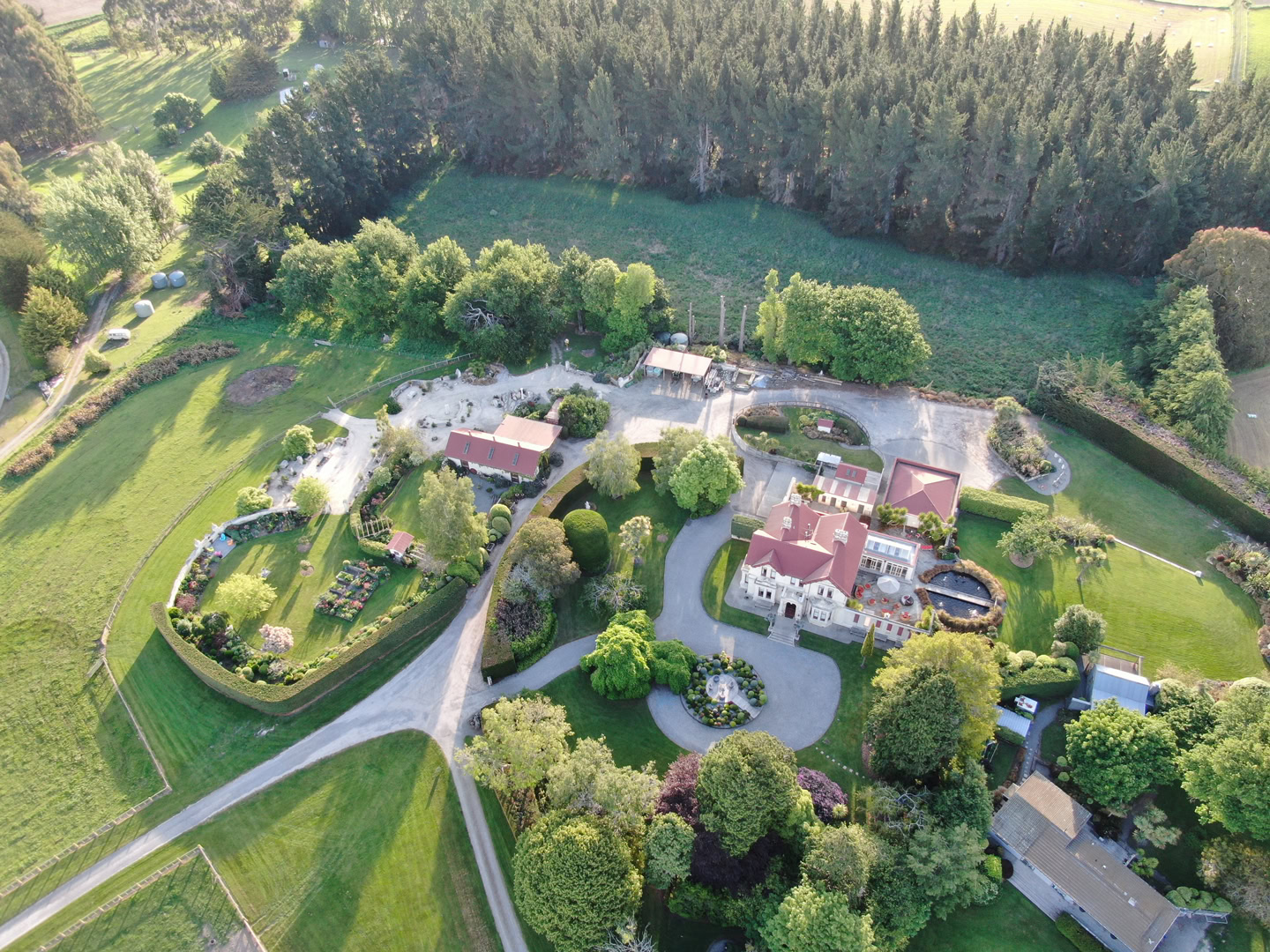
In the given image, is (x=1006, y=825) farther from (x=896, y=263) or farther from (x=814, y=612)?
(x=896, y=263)

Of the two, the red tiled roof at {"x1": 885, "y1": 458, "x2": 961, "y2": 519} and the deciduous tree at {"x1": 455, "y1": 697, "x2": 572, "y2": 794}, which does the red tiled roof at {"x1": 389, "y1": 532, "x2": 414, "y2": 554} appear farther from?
the red tiled roof at {"x1": 885, "y1": 458, "x2": 961, "y2": 519}

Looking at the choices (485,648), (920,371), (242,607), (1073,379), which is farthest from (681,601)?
(1073,379)

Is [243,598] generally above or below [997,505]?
above

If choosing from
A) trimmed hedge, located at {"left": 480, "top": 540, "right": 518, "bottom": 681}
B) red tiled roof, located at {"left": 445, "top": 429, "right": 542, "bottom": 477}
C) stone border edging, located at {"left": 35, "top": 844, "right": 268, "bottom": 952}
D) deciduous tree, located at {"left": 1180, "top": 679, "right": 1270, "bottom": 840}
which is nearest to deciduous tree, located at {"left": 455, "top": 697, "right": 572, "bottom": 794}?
trimmed hedge, located at {"left": 480, "top": 540, "right": 518, "bottom": 681}

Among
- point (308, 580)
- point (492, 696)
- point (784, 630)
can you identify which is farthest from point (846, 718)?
point (308, 580)

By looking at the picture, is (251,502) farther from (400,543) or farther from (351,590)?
(400,543)

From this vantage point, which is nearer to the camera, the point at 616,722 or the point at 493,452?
the point at 616,722

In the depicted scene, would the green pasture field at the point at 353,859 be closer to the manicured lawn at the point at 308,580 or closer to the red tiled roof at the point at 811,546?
the manicured lawn at the point at 308,580
